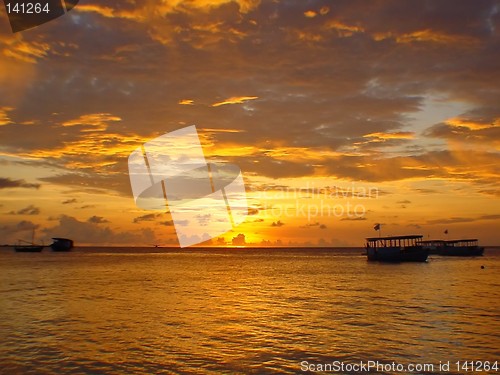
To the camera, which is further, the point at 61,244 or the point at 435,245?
the point at 61,244

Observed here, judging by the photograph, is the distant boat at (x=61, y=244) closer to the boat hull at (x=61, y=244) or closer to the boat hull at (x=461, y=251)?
the boat hull at (x=61, y=244)

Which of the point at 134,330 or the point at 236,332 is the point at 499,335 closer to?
the point at 236,332

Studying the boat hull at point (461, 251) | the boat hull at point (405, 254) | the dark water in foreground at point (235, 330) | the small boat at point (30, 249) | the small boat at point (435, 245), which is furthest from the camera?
the small boat at point (30, 249)

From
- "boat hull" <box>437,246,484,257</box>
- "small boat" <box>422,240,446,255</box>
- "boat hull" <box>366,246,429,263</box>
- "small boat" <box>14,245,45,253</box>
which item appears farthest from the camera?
"small boat" <box>14,245,45,253</box>

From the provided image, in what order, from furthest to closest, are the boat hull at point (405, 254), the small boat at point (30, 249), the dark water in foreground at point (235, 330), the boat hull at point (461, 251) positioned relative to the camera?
1. the small boat at point (30, 249)
2. the boat hull at point (461, 251)
3. the boat hull at point (405, 254)
4. the dark water in foreground at point (235, 330)

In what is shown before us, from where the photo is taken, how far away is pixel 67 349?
1984 cm

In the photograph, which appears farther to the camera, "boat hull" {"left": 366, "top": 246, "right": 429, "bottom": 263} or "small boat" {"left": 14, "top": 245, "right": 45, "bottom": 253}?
"small boat" {"left": 14, "top": 245, "right": 45, "bottom": 253}

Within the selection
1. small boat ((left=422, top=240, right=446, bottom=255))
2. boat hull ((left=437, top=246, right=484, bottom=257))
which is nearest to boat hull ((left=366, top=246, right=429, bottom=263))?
boat hull ((left=437, top=246, right=484, bottom=257))

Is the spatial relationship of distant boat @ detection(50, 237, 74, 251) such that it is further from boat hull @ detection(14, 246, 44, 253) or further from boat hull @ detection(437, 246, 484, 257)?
boat hull @ detection(437, 246, 484, 257)

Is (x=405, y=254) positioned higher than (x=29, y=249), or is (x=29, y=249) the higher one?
(x=405, y=254)

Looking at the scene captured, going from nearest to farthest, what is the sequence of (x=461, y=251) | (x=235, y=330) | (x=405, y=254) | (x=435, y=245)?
(x=235, y=330) → (x=405, y=254) → (x=461, y=251) → (x=435, y=245)

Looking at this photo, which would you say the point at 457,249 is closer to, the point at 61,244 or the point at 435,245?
the point at 435,245

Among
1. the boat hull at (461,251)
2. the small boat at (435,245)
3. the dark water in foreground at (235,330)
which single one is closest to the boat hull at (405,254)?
the boat hull at (461,251)

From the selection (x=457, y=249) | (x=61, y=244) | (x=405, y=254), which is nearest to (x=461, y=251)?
(x=457, y=249)
